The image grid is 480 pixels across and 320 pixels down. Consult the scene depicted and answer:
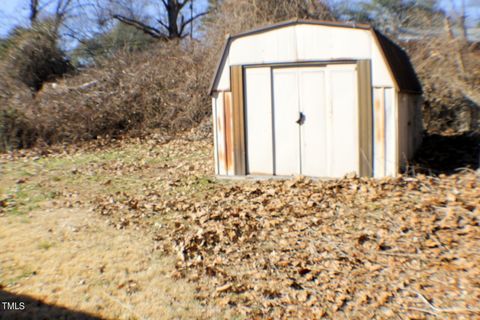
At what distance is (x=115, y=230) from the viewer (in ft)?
23.3

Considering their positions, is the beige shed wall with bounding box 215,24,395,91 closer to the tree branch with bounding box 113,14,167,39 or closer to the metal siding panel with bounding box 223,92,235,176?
the metal siding panel with bounding box 223,92,235,176

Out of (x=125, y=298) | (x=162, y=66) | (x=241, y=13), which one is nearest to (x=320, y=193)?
(x=125, y=298)

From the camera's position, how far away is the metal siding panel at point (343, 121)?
30.0 feet

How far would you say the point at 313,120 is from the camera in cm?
948

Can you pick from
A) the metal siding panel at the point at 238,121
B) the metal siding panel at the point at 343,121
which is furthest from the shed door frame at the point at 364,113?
the metal siding panel at the point at 238,121

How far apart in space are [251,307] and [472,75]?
1258 cm

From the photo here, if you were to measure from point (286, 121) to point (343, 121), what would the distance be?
45.4 inches

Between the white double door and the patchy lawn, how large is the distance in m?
0.57

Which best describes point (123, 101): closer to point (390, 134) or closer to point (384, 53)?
point (384, 53)

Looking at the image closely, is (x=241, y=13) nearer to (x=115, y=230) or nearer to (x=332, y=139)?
(x=332, y=139)

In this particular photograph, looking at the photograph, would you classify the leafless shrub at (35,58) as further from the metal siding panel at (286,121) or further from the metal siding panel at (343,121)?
the metal siding panel at (343,121)

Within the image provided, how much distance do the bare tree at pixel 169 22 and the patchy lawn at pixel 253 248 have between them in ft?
76.0

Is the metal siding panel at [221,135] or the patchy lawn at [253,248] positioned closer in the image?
the patchy lawn at [253,248]

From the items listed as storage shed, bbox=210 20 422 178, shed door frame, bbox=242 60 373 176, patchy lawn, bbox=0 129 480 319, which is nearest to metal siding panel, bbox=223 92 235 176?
storage shed, bbox=210 20 422 178
